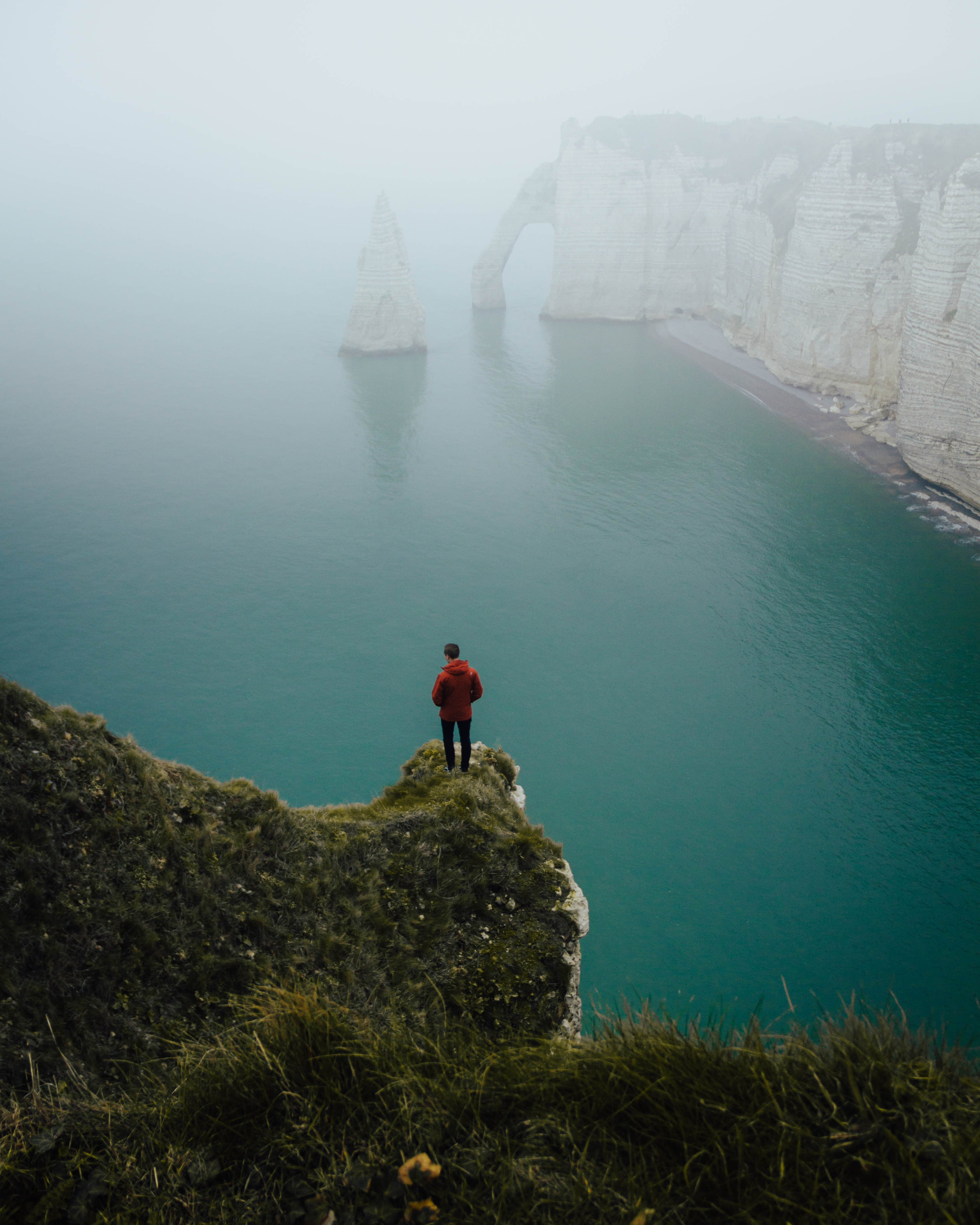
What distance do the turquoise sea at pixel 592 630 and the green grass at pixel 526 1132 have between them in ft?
12.4

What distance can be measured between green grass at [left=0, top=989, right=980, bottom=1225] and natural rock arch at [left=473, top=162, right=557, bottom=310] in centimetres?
6055

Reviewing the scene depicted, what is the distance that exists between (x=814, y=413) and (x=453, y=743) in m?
35.7

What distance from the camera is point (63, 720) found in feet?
19.3

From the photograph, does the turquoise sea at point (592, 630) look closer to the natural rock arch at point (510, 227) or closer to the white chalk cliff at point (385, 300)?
the white chalk cliff at point (385, 300)

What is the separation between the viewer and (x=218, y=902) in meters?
6.00

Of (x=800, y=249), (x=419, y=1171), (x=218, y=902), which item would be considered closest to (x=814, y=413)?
(x=800, y=249)

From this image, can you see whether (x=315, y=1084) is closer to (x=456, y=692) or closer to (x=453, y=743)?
(x=456, y=692)

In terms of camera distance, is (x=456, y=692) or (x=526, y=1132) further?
(x=456, y=692)

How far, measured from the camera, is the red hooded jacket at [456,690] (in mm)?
7770

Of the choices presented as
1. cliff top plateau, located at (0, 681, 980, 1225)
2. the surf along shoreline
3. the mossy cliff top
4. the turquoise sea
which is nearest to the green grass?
cliff top plateau, located at (0, 681, 980, 1225)

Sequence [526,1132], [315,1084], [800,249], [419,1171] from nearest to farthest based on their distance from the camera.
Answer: [419,1171] → [526,1132] → [315,1084] → [800,249]

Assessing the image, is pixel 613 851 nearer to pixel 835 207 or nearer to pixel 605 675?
pixel 605 675

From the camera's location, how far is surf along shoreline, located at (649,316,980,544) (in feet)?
90.4

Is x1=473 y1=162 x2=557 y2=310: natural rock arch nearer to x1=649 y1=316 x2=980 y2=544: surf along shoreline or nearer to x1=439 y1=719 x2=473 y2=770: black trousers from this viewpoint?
x1=649 y1=316 x2=980 y2=544: surf along shoreline
